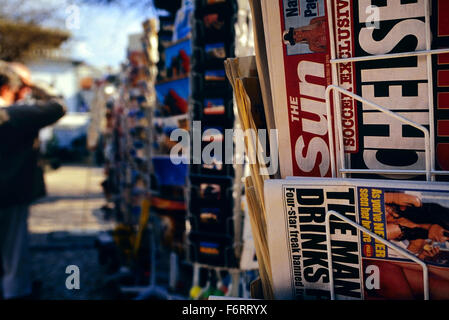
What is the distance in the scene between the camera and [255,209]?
99 cm

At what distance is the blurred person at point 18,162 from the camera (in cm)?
265

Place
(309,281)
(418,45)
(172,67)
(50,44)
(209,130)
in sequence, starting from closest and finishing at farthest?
(418,45)
(309,281)
(209,130)
(172,67)
(50,44)

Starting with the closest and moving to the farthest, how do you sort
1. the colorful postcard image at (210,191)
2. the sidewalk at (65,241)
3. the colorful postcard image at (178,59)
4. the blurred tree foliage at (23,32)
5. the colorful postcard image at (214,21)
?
the colorful postcard image at (214,21) < the colorful postcard image at (210,191) < the colorful postcard image at (178,59) < the sidewalk at (65,241) < the blurred tree foliage at (23,32)

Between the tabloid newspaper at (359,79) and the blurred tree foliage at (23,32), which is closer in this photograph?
the tabloid newspaper at (359,79)

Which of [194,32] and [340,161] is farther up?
[194,32]

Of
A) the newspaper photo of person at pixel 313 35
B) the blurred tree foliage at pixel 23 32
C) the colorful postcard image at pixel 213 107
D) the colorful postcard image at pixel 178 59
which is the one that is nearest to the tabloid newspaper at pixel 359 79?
the newspaper photo of person at pixel 313 35

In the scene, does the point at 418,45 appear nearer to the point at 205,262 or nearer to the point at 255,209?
the point at 255,209

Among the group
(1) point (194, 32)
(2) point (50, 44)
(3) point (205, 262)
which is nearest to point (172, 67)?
(1) point (194, 32)

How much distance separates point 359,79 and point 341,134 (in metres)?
0.12

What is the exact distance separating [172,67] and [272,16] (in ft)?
5.66

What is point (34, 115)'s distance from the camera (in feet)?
8.89

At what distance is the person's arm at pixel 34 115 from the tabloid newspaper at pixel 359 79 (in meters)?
2.20

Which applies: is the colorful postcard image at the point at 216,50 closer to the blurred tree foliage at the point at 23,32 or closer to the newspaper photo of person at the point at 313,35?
the newspaper photo of person at the point at 313,35

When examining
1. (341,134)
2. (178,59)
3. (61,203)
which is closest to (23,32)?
(61,203)
